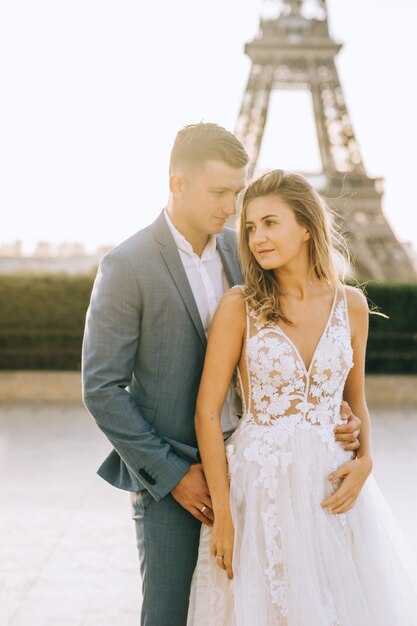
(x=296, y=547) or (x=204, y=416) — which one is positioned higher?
(x=204, y=416)

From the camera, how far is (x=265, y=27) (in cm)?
2008

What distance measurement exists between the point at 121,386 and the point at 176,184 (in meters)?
0.68

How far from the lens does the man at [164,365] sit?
2098 millimetres

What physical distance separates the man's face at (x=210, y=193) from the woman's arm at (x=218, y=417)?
0.33 meters

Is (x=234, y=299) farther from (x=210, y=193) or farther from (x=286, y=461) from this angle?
(x=286, y=461)

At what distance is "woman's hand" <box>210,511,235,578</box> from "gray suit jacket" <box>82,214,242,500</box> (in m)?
0.18

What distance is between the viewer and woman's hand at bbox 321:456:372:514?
2.05m

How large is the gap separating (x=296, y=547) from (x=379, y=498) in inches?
17.4

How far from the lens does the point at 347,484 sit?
82.0 inches

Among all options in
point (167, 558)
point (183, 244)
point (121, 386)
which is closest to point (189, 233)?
point (183, 244)

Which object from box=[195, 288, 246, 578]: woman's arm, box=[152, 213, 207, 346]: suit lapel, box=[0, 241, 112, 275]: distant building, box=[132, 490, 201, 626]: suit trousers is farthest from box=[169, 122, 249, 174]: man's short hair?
box=[0, 241, 112, 275]: distant building

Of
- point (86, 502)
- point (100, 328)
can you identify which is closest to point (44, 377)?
point (86, 502)

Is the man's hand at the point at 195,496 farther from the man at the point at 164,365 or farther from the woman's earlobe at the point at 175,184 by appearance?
the woman's earlobe at the point at 175,184

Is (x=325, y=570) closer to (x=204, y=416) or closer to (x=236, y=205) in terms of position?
(x=204, y=416)
